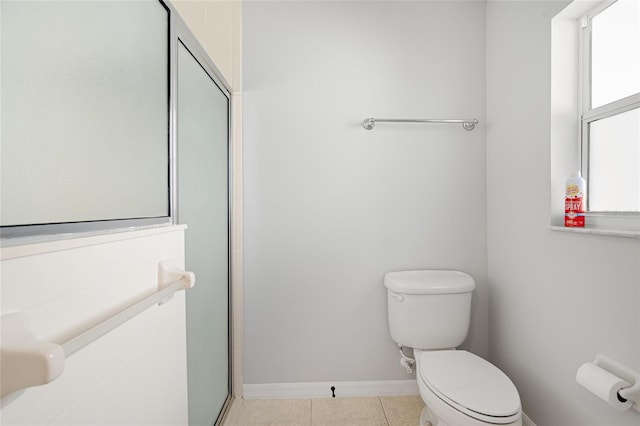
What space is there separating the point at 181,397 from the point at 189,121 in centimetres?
91

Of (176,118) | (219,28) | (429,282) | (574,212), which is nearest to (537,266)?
(574,212)

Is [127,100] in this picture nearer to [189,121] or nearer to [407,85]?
[189,121]

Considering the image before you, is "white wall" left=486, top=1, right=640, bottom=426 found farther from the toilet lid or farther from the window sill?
the toilet lid

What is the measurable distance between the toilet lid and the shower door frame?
992mm

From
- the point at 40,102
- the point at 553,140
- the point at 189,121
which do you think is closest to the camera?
the point at 40,102

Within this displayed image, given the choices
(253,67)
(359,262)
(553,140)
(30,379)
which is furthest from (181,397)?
(553,140)

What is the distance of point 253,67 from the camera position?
172cm

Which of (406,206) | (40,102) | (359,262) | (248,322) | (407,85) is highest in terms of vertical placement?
(407,85)

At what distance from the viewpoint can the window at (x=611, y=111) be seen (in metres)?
1.10

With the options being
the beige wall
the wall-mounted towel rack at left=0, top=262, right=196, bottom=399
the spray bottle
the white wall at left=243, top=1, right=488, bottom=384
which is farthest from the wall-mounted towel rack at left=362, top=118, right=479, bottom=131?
the wall-mounted towel rack at left=0, top=262, right=196, bottom=399

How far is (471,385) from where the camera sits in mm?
1201

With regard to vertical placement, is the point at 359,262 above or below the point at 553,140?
below

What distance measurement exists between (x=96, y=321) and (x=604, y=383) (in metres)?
1.40

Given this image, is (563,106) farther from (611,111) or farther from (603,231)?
(603,231)
